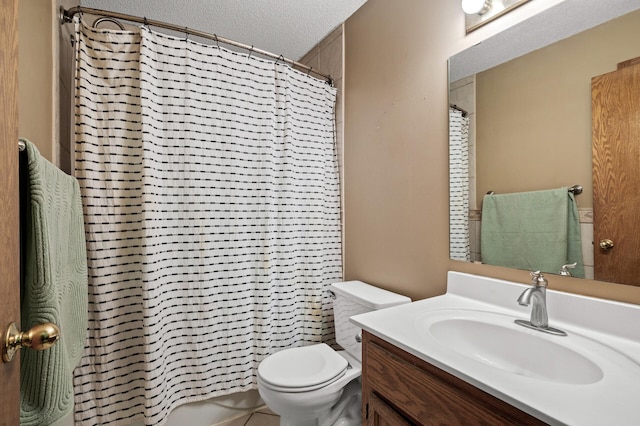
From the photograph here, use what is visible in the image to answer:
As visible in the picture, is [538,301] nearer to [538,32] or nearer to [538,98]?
[538,98]

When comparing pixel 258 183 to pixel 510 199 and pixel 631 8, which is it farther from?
pixel 631 8

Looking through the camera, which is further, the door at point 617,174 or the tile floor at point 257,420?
the tile floor at point 257,420

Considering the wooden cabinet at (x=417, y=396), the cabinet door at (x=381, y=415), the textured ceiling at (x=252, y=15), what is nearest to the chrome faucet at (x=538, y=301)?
the wooden cabinet at (x=417, y=396)

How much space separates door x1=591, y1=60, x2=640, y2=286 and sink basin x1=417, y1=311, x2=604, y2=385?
27 cm

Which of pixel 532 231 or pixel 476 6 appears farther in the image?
pixel 476 6

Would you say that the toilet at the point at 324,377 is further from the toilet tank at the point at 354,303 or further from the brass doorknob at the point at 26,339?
the brass doorknob at the point at 26,339

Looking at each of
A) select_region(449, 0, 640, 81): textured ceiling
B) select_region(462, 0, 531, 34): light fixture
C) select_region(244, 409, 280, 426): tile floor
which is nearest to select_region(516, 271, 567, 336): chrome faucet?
select_region(449, 0, 640, 81): textured ceiling

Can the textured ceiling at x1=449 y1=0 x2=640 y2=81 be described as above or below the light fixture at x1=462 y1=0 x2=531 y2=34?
below

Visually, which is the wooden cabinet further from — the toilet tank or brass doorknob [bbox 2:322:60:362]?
brass doorknob [bbox 2:322:60:362]

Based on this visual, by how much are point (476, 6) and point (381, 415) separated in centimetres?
154

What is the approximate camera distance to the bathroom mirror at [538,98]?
0.92 metres

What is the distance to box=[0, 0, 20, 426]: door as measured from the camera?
0.47 metres

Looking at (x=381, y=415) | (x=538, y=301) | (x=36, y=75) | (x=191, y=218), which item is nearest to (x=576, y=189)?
(x=538, y=301)

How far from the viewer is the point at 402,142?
158 cm
